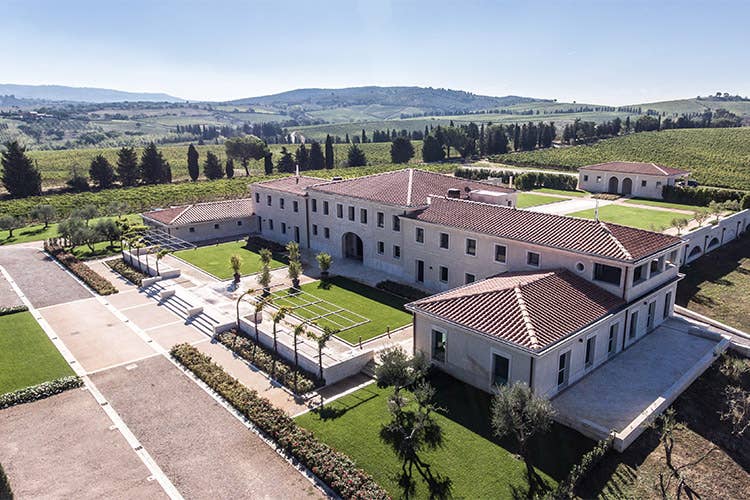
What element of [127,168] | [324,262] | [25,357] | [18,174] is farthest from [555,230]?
[18,174]

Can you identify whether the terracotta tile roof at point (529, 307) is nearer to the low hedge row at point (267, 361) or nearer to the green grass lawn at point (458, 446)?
the green grass lawn at point (458, 446)

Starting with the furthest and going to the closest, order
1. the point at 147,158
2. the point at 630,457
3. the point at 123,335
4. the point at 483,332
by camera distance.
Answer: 1. the point at 147,158
2. the point at 123,335
3. the point at 483,332
4. the point at 630,457

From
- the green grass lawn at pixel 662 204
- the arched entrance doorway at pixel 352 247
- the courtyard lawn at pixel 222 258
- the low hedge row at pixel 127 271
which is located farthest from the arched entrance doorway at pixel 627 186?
the low hedge row at pixel 127 271

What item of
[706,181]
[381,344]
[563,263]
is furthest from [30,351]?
[706,181]

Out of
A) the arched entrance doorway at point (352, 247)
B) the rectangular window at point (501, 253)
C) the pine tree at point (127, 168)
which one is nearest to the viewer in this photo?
the rectangular window at point (501, 253)

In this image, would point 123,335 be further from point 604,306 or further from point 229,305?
point 604,306

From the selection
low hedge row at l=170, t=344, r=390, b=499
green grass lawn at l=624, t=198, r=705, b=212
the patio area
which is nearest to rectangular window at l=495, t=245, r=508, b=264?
the patio area
